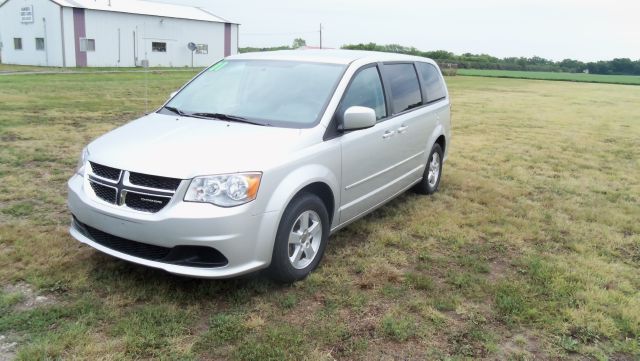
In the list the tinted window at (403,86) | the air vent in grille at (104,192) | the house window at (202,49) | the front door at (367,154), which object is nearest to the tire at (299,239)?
the front door at (367,154)

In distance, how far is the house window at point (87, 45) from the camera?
125 feet

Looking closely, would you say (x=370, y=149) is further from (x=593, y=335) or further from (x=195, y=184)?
(x=593, y=335)

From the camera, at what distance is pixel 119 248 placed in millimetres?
3707

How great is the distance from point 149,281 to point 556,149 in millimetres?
9079

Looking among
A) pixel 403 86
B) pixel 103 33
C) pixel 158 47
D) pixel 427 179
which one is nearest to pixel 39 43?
pixel 103 33

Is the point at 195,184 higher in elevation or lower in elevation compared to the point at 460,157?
higher

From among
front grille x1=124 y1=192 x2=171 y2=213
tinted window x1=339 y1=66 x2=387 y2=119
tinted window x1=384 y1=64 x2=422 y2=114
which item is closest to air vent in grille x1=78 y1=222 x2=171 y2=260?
front grille x1=124 y1=192 x2=171 y2=213

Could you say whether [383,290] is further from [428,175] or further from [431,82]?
[431,82]

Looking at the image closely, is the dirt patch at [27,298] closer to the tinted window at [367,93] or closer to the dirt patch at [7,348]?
the dirt patch at [7,348]

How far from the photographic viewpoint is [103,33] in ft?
131

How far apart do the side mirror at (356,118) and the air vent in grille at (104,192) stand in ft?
6.00

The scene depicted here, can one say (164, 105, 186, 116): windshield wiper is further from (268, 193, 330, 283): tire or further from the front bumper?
(268, 193, 330, 283): tire

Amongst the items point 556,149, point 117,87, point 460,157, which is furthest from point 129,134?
point 117,87

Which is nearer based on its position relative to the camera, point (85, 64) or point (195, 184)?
point (195, 184)
